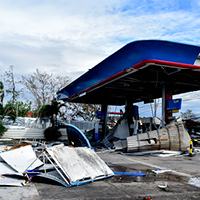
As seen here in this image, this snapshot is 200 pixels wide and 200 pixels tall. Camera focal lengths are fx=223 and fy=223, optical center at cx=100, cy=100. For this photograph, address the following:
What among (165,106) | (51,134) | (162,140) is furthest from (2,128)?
(162,140)

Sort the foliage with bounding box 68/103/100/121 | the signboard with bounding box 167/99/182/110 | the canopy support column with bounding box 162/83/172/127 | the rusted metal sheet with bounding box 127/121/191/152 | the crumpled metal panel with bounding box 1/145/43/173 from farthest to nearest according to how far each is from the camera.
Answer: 1. the foliage with bounding box 68/103/100/121
2. the canopy support column with bounding box 162/83/172/127
3. the signboard with bounding box 167/99/182/110
4. the rusted metal sheet with bounding box 127/121/191/152
5. the crumpled metal panel with bounding box 1/145/43/173

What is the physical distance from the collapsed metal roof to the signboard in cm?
171

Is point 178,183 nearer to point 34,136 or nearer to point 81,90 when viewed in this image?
point 81,90

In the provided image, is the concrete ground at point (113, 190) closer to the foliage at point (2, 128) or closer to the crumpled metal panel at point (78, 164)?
the crumpled metal panel at point (78, 164)

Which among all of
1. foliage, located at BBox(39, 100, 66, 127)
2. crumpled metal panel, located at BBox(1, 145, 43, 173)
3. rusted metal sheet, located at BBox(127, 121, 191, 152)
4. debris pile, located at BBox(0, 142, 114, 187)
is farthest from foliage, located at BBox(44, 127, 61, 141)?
debris pile, located at BBox(0, 142, 114, 187)

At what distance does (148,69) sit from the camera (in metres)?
14.2

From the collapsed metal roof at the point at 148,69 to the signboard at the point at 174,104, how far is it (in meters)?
1.71

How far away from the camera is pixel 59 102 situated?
27391 millimetres

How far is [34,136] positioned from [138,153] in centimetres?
1636

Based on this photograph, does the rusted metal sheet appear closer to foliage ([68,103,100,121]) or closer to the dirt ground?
the dirt ground

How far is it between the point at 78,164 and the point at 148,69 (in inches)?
375

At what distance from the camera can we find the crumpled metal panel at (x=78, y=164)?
5.93 meters

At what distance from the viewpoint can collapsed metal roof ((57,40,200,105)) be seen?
12.2 m

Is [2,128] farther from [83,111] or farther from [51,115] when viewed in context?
[83,111]
